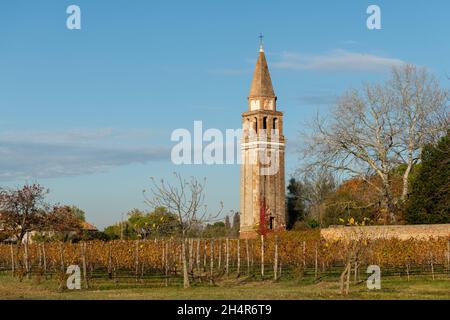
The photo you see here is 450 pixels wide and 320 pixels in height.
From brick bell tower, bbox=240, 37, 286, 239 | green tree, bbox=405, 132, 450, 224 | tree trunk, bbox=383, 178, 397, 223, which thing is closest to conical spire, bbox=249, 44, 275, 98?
brick bell tower, bbox=240, 37, 286, 239

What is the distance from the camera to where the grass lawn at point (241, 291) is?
60.7ft

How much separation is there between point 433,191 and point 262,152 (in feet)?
104

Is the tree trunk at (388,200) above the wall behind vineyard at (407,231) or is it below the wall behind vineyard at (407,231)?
above

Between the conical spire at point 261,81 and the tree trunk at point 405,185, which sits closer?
the tree trunk at point 405,185

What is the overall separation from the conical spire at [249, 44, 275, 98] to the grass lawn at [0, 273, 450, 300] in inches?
1803

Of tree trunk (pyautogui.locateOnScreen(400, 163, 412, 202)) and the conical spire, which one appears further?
the conical spire

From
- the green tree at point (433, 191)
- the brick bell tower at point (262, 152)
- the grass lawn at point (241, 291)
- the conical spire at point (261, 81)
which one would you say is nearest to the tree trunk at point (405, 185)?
the green tree at point (433, 191)

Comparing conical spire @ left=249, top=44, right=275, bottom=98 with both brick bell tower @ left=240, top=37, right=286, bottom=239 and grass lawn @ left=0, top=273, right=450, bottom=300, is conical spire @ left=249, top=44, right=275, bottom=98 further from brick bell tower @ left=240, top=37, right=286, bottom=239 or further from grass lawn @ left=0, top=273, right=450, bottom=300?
grass lawn @ left=0, top=273, right=450, bottom=300

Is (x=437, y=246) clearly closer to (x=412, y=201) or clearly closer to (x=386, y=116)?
(x=412, y=201)

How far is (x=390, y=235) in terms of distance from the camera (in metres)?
36.9

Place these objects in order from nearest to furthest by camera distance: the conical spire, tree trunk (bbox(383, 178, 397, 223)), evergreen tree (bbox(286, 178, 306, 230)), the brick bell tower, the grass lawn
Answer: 1. the grass lawn
2. tree trunk (bbox(383, 178, 397, 223))
3. the brick bell tower
4. the conical spire
5. evergreen tree (bbox(286, 178, 306, 230))

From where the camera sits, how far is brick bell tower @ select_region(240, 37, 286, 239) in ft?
231

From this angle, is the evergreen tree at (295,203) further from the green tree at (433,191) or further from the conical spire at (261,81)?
the green tree at (433,191)
